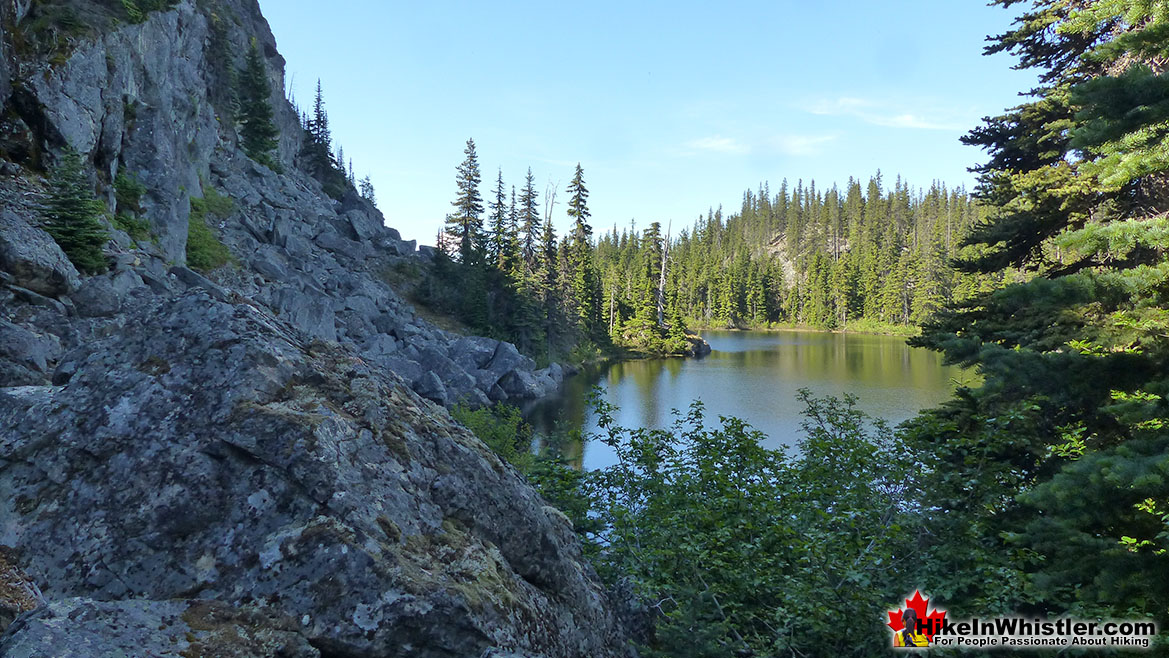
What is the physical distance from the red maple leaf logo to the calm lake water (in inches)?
382

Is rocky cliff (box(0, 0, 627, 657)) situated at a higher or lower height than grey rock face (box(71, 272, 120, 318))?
lower

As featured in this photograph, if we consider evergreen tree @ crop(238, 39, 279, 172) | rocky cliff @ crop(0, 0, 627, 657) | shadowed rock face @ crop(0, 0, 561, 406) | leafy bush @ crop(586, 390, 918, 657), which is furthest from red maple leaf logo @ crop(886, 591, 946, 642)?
evergreen tree @ crop(238, 39, 279, 172)

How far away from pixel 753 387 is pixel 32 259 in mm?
33730

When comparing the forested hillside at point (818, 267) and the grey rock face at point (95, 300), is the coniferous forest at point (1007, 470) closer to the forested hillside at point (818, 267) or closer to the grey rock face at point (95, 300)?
the grey rock face at point (95, 300)

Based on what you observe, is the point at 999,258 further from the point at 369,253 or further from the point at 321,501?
the point at 369,253

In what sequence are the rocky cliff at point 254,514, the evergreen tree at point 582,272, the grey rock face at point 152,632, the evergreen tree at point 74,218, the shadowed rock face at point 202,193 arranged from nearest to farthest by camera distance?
the grey rock face at point 152,632 → the rocky cliff at point 254,514 → the evergreen tree at point 74,218 → the shadowed rock face at point 202,193 → the evergreen tree at point 582,272

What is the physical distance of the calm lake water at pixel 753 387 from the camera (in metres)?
25.6

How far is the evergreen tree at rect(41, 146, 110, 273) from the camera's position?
10.0 metres

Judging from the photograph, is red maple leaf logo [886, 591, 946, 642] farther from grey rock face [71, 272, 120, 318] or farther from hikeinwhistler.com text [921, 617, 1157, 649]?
grey rock face [71, 272, 120, 318]

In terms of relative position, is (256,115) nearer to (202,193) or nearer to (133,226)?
(202,193)

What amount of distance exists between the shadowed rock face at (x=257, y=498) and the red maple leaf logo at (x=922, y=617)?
2.59m

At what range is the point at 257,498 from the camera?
2.94 meters

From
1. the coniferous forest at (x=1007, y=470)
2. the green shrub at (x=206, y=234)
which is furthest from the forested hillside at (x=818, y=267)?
the coniferous forest at (x=1007, y=470)

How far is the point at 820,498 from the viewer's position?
24.7ft
